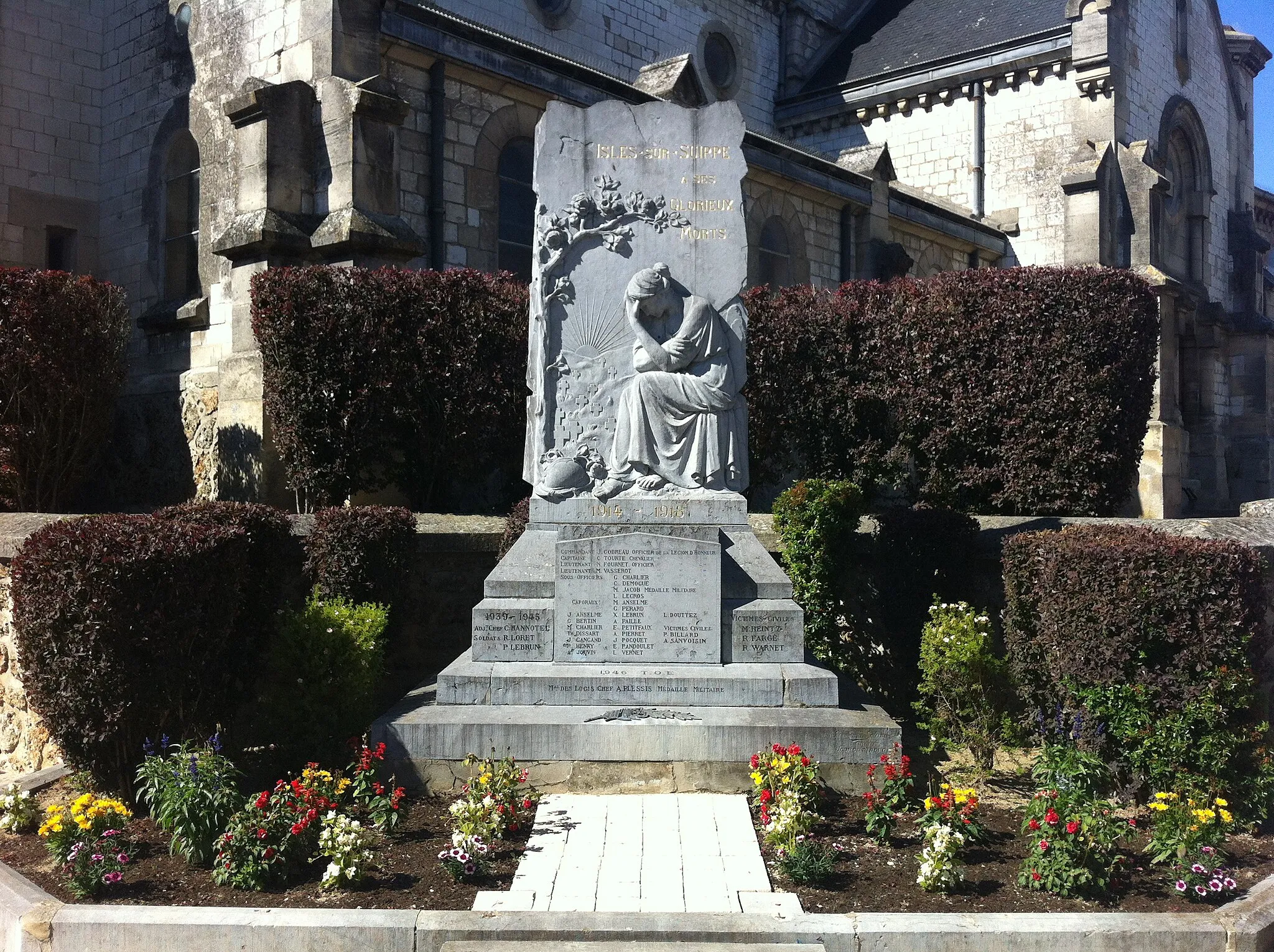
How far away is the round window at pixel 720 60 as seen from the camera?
22.5 m

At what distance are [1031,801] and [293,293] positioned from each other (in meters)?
7.88

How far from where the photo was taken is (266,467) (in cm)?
1172

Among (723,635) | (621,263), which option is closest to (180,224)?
(621,263)

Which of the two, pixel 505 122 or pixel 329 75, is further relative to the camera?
pixel 505 122

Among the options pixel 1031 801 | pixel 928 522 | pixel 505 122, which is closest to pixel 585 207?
pixel 928 522

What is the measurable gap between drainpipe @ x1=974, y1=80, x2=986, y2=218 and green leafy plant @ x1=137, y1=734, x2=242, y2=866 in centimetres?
2073

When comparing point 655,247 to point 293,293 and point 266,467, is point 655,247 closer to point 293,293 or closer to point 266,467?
point 293,293

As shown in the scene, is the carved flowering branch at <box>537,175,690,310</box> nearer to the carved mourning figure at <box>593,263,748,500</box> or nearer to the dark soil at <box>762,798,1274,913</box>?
the carved mourning figure at <box>593,263,748,500</box>

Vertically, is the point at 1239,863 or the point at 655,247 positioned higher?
the point at 655,247

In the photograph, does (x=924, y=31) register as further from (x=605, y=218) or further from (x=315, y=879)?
(x=315, y=879)

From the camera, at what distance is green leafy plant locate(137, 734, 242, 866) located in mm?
5203

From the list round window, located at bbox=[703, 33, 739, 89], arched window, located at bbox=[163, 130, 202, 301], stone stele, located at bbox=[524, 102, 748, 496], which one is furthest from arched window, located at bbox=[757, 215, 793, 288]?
Answer: stone stele, located at bbox=[524, 102, 748, 496]

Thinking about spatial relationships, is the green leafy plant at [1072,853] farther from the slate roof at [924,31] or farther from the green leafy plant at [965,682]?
the slate roof at [924,31]

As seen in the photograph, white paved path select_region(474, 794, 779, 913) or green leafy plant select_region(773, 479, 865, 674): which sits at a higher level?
green leafy plant select_region(773, 479, 865, 674)
